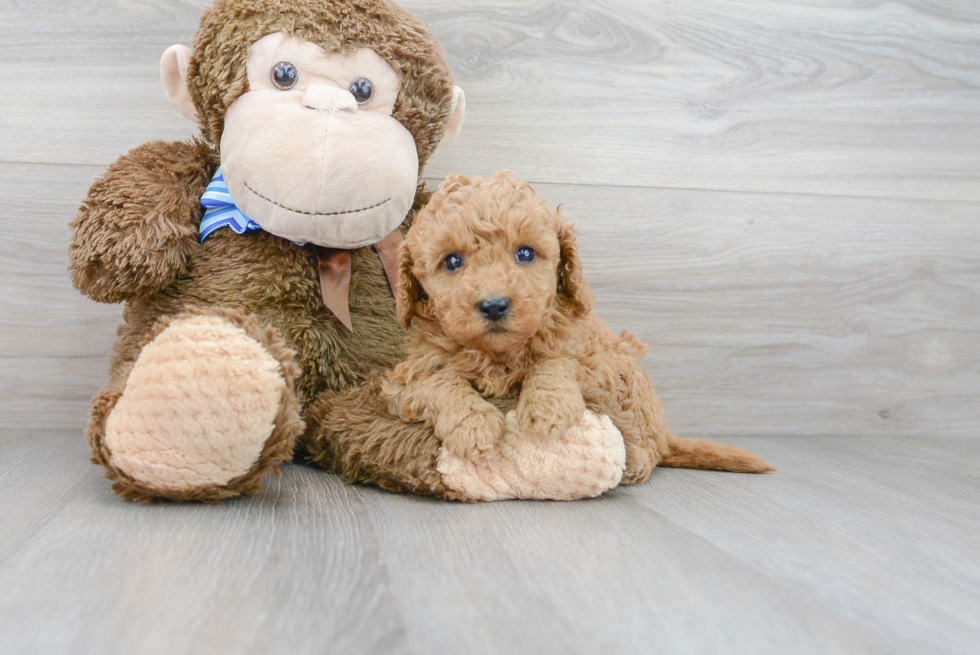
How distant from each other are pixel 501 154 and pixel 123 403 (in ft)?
2.41

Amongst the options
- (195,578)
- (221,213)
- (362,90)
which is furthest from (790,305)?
(195,578)

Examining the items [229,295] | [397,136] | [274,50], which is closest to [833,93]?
[397,136]

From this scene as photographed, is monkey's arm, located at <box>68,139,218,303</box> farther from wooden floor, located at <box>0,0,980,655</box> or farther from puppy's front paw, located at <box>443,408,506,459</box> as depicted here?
puppy's front paw, located at <box>443,408,506,459</box>

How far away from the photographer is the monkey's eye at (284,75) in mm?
902

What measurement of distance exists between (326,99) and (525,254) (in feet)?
1.01

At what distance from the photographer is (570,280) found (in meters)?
0.86

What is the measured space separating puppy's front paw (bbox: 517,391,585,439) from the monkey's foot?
0.24 metres

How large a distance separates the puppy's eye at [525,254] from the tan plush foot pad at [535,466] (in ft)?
0.55

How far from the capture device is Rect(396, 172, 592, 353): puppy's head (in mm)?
765

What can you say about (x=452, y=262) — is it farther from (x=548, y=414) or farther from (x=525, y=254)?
(x=548, y=414)

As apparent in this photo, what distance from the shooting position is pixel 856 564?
70 cm

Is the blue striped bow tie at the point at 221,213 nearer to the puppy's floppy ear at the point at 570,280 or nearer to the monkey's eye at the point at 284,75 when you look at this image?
the monkey's eye at the point at 284,75

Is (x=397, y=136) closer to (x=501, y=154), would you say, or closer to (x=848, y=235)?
(x=501, y=154)

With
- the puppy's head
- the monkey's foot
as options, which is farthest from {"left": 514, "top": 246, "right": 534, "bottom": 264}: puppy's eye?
the monkey's foot
